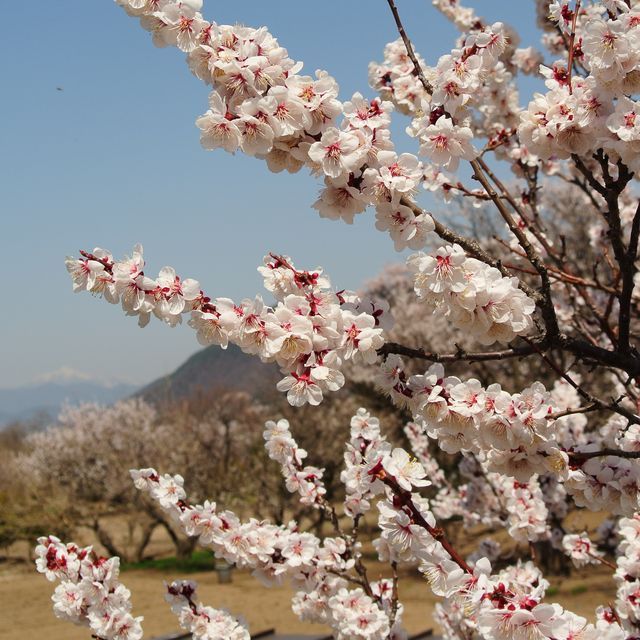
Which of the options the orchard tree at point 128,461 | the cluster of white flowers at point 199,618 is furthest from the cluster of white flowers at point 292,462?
the orchard tree at point 128,461

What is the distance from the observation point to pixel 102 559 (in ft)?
10.1

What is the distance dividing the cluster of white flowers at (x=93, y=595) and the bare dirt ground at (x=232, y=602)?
270 inches

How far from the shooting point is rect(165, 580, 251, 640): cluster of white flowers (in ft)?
10.1

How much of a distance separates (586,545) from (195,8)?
3.53 m

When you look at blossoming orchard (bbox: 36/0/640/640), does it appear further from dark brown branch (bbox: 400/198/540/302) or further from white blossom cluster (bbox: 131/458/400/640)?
white blossom cluster (bbox: 131/458/400/640)

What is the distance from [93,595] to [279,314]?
1940mm

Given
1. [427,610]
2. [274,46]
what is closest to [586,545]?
[274,46]

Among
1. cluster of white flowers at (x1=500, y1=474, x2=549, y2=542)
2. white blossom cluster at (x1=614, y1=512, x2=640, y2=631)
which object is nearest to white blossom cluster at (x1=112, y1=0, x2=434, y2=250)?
white blossom cluster at (x1=614, y1=512, x2=640, y2=631)

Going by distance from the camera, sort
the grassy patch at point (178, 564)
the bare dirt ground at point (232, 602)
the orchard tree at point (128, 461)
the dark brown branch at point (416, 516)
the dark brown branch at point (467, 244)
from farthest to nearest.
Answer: the orchard tree at point (128, 461) → the grassy patch at point (178, 564) → the bare dirt ground at point (232, 602) → the dark brown branch at point (467, 244) → the dark brown branch at point (416, 516)

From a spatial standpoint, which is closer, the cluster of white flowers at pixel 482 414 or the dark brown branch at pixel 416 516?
the dark brown branch at pixel 416 516

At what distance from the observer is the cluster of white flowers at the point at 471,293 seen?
5.39 ft

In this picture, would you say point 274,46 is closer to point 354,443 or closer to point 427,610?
point 354,443

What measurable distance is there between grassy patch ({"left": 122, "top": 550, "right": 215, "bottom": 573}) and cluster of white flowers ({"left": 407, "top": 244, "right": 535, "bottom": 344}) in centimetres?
1633

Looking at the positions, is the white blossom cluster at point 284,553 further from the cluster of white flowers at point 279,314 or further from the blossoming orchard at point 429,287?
the cluster of white flowers at point 279,314
